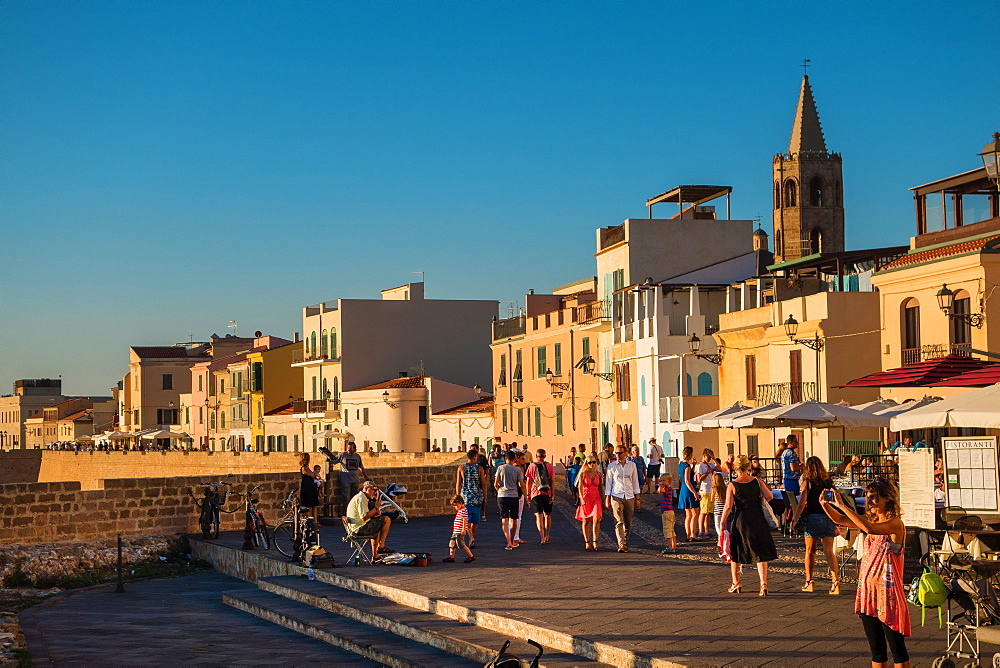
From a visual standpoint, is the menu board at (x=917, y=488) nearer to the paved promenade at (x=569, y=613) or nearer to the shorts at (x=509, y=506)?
the paved promenade at (x=569, y=613)

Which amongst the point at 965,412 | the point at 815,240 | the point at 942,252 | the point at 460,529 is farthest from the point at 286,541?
the point at 815,240

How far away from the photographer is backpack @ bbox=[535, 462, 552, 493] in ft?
65.5

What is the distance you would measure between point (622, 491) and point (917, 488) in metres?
6.85

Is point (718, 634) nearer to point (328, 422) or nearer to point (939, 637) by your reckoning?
point (939, 637)

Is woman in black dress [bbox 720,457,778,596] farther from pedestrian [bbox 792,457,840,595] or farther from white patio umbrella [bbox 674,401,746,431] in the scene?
white patio umbrella [bbox 674,401,746,431]

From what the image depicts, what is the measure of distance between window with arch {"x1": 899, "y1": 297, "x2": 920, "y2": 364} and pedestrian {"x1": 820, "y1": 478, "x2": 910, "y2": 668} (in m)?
25.6

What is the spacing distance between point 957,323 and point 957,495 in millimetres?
20647

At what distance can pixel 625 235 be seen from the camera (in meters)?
50.5

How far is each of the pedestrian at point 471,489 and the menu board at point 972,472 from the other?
8.00 m

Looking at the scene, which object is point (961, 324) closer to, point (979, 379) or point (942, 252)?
point (942, 252)

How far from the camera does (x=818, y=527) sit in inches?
530

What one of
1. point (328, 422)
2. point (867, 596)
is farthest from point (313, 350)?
point (867, 596)

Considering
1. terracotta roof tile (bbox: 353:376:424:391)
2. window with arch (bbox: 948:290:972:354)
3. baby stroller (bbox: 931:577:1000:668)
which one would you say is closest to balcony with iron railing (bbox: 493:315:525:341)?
terracotta roof tile (bbox: 353:376:424:391)

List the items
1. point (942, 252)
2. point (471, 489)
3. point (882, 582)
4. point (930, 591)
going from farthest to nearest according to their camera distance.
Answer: point (942, 252) < point (471, 489) < point (930, 591) < point (882, 582)
